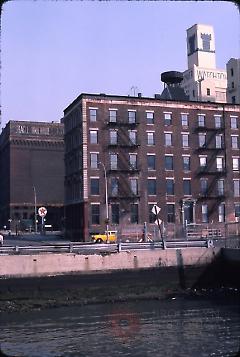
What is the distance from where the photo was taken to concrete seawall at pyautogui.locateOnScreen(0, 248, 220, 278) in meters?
27.5

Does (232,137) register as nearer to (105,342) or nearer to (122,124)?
(122,124)

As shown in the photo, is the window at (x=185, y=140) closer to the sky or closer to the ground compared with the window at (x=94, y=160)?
closer to the sky

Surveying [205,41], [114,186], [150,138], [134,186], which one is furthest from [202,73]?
[114,186]

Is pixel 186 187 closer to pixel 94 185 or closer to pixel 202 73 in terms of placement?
pixel 94 185

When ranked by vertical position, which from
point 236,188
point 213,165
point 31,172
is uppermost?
point 31,172

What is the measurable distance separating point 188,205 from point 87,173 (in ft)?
43.0

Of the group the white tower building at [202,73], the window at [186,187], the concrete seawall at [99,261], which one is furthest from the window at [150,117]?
the white tower building at [202,73]

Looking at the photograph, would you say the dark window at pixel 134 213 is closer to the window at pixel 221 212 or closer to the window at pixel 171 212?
the window at pixel 171 212

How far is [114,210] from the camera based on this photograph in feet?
188

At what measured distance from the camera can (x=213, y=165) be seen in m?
61.9

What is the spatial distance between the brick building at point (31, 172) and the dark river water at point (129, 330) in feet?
270

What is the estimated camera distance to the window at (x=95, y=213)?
56.8 metres

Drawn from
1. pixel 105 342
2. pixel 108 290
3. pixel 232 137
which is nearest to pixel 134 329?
pixel 105 342

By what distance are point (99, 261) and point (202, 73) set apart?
9586 cm
